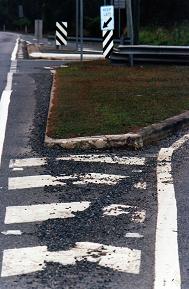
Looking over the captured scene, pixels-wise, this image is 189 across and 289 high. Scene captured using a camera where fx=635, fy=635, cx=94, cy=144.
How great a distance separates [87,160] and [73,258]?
3.25 meters

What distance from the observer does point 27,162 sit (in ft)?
26.3

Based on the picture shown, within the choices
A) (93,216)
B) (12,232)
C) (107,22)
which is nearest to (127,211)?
(93,216)

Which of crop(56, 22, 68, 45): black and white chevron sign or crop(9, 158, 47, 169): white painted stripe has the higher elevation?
crop(56, 22, 68, 45): black and white chevron sign

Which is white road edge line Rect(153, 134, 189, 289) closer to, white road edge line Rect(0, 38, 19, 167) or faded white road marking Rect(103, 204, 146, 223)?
faded white road marking Rect(103, 204, 146, 223)

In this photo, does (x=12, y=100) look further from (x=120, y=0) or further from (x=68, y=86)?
(x=120, y=0)

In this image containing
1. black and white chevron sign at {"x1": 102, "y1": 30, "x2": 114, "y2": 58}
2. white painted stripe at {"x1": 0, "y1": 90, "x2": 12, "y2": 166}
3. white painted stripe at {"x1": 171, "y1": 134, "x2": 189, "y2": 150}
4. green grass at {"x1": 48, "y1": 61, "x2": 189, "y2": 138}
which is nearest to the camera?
white painted stripe at {"x1": 171, "y1": 134, "x2": 189, "y2": 150}

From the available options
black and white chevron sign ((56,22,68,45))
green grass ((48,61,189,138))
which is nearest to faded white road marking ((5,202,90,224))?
green grass ((48,61,189,138))

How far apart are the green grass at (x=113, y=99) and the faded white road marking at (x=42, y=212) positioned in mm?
2927

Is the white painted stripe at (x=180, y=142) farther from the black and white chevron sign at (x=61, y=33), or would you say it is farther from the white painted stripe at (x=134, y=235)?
the black and white chevron sign at (x=61, y=33)

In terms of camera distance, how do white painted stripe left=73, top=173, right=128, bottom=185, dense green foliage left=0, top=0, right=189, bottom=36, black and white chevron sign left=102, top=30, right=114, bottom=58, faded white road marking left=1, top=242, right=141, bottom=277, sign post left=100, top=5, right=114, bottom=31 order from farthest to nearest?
1. dense green foliage left=0, top=0, right=189, bottom=36
2. black and white chevron sign left=102, top=30, right=114, bottom=58
3. sign post left=100, top=5, right=114, bottom=31
4. white painted stripe left=73, top=173, right=128, bottom=185
5. faded white road marking left=1, top=242, right=141, bottom=277

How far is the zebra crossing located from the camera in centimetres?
486

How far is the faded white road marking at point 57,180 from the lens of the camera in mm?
7008

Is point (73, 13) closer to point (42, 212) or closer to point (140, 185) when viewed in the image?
point (140, 185)

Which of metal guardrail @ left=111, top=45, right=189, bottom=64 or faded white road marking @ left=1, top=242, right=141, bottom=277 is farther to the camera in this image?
metal guardrail @ left=111, top=45, right=189, bottom=64
